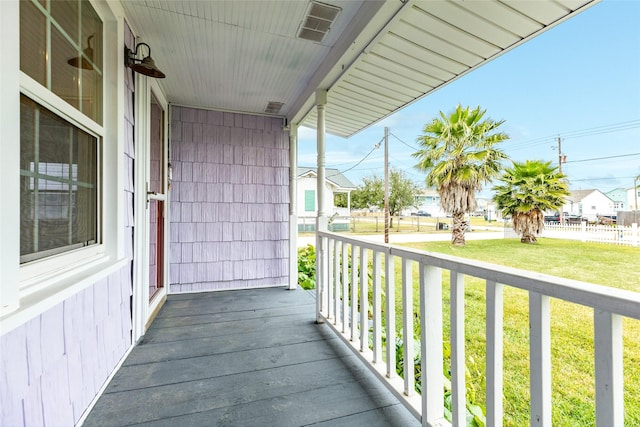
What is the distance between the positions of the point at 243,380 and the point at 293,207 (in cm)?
247

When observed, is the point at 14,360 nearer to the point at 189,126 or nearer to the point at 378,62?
the point at 378,62

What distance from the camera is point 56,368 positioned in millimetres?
1264

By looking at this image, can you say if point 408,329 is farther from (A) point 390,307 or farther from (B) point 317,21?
(B) point 317,21

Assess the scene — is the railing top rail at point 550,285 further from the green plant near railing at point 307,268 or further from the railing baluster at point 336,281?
the green plant near railing at point 307,268

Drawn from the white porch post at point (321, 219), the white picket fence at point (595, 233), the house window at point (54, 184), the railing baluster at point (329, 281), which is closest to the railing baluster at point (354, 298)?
the railing baluster at point (329, 281)

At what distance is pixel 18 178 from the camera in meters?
1.00

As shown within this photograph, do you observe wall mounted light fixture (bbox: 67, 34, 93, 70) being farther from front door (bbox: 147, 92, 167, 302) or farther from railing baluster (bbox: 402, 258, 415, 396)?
railing baluster (bbox: 402, 258, 415, 396)

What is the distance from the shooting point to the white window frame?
94cm

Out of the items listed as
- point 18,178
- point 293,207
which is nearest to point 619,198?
point 18,178

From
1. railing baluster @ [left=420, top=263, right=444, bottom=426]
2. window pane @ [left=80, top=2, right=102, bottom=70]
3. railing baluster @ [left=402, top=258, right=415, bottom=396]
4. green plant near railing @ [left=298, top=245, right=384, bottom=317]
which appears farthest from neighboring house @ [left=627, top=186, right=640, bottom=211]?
green plant near railing @ [left=298, top=245, right=384, bottom=317]

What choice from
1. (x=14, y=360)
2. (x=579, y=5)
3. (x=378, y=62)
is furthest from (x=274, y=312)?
(x=579, y=5)

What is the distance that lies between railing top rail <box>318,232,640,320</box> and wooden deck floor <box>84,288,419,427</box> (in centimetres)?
84

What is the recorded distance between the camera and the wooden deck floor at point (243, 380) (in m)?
1.51

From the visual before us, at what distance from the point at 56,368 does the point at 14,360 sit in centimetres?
35
